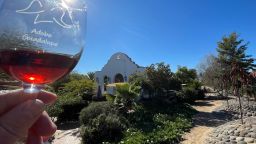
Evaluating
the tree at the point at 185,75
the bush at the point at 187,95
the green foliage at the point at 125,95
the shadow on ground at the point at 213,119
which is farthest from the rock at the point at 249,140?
the tree at the point at 185,75

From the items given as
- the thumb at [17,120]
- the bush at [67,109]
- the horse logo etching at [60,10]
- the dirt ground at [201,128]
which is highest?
the horse logo etching at [60,10]

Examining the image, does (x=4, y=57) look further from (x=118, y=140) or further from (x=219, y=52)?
(x=219, y=52)

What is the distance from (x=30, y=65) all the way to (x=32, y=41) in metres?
0.11

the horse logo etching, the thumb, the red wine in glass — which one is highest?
the horse logo etching

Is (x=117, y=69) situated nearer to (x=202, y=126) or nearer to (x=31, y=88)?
(x=202, y=126)

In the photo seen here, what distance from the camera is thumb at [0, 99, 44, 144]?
1.02 metres

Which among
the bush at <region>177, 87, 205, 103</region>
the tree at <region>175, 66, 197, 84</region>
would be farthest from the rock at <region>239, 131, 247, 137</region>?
the tree at <region>175, 66, 197, 84</region>

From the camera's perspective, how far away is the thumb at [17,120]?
102 centimetres

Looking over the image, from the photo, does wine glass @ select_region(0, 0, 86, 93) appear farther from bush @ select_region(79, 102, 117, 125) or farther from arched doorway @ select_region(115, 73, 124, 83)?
arched doorway @ select_region(115, 73, 124, 83)

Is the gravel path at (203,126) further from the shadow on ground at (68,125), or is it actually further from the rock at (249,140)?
the shadow on ground at (68,125)

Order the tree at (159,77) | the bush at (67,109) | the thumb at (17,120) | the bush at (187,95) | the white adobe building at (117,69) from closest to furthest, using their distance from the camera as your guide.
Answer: the thumb at (17,120)
the bush at (67,109)
the tree at (159,77)
the bush at (187,95)
the white adobe building at (117,69)

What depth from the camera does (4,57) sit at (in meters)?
1.14

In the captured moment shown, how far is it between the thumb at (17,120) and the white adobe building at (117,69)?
3183 cm

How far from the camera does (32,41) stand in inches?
45.2
